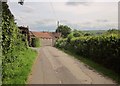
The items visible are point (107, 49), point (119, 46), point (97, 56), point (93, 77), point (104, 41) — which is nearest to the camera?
point (93, 77)

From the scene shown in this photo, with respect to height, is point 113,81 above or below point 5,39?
below

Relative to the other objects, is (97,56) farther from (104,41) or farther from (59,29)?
(59,29)

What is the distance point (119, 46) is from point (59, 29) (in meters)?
100

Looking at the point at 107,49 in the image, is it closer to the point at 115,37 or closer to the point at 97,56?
the point at 115,37

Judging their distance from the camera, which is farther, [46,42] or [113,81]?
[46,42]

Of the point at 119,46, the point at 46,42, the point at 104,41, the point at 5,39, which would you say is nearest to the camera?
the point at 5,39

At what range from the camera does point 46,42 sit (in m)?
98.2

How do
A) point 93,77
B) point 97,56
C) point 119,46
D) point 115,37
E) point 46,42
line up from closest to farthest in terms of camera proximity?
point 93,77, point 119,46, point 115,37, point 97,56, point 46,42

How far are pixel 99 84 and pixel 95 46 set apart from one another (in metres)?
10.9

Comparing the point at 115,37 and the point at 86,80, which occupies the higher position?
the point at 115,37

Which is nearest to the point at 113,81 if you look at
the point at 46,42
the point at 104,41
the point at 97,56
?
the point at 104,41

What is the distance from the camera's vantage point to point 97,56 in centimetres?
2180

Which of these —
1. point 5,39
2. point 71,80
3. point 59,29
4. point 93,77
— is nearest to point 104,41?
point 93,77

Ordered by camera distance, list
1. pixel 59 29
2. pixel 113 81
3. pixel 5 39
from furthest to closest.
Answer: pixel 59 29
pixel 113 81
pixel 5 39
